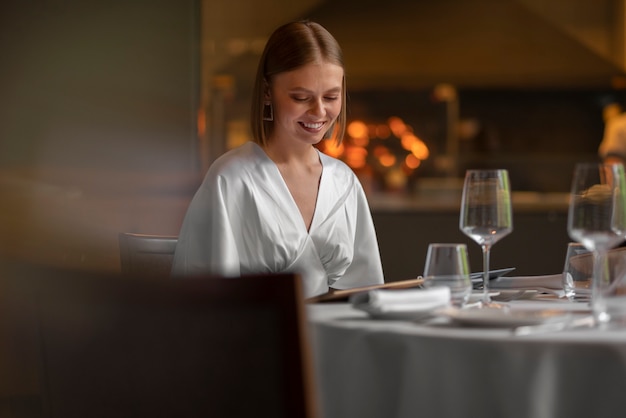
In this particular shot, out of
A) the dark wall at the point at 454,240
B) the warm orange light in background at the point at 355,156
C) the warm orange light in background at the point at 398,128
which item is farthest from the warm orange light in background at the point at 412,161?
the dark wall at the point at 454,240

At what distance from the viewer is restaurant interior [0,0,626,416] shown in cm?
496

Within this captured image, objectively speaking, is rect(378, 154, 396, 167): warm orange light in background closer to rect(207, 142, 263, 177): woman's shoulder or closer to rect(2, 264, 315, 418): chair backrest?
rect(207, 142, 263, 177): woman's shoulder

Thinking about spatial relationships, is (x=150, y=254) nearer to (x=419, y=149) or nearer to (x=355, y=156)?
(x=355, y=156)

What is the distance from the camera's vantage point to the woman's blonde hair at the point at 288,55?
1969 millimetres

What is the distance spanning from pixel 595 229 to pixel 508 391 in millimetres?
305

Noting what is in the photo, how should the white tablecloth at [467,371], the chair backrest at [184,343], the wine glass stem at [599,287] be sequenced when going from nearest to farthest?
the chair backrest at [184,343] < the white tablecloth at [467,371] < the wine glass stem at [599,287]

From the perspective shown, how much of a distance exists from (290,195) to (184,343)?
106cm

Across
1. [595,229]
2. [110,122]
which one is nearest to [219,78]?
[110,122]

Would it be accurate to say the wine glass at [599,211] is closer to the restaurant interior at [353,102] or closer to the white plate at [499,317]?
the white plate at [499,317]

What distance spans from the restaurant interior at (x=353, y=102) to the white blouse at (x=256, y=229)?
2833mm

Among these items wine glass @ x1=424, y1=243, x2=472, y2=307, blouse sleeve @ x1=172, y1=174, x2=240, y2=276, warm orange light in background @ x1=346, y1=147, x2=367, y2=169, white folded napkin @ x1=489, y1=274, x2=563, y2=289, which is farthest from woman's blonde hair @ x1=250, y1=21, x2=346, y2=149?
warm orange light in background @ x1=346, y1=147, x2=367, y2=169

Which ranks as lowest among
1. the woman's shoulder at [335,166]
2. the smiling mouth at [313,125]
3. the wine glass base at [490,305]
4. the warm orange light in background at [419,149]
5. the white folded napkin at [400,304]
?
the wine glass base at [490,305]

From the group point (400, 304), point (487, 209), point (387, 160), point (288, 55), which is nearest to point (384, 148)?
point (387, 160)

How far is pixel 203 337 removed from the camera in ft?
Answer: 2.84
